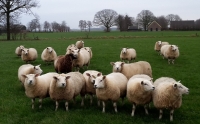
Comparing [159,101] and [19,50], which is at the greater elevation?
[19,50]

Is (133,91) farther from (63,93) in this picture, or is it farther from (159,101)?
(63,93)

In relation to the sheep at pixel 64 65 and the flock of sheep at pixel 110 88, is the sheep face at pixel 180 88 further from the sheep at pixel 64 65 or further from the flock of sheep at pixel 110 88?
the sheep at pixel 64 65

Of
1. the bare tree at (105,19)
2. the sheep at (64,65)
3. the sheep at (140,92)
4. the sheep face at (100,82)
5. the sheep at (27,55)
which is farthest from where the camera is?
the bare tree at (105,19)

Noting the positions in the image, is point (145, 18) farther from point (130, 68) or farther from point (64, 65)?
point (130, 68)

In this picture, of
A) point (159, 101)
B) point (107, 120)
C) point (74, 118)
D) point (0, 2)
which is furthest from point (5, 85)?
point (0, 2)

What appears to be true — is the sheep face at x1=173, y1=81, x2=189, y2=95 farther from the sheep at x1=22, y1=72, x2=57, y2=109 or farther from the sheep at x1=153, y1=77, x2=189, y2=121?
the sheep at x1=22, y1=72, x2=57, y2=109

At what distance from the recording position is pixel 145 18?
99.1 metres

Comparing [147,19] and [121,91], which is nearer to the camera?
[121,91]

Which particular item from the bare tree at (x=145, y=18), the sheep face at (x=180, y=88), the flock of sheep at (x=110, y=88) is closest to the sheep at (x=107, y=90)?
the flock of sheep at (x=110, y=88)

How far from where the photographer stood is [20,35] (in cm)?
4662

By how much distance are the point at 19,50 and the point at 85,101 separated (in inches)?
517

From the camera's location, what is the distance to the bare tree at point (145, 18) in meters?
99.1

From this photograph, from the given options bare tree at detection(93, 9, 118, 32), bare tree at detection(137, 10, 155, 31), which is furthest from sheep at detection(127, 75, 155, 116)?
bare tree at detection(137, 10, 155, 31)

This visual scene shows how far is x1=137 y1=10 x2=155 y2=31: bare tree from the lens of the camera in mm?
99062
